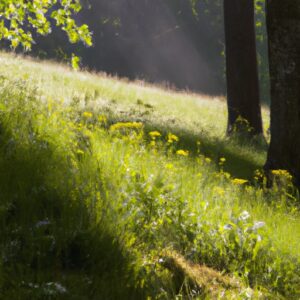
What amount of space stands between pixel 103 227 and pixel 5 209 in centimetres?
64

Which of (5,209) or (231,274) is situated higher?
(5,209)

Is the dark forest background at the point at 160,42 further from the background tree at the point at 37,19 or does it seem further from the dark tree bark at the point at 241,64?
the background tree at the point at 37,19

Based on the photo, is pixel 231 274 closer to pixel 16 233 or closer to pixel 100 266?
pixel 100 266

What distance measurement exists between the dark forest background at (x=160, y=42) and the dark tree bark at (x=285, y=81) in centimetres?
4716

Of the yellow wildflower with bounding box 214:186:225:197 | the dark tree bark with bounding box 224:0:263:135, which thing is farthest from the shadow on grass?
the yellow wildflower with bounding box 214:186:225:197

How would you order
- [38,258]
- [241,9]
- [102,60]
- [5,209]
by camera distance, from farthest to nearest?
[102,60] < [241,9] < [5,209] < [38,258]

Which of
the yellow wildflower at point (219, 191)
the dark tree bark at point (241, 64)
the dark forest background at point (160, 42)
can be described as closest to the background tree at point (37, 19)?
the yellow wildflower at point (219, 191)

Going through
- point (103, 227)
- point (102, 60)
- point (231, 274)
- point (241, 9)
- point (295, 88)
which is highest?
point (241, 9)

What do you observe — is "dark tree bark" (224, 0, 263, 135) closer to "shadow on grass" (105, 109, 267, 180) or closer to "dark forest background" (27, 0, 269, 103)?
"shadow on grass" (105, 109, 267, 180)

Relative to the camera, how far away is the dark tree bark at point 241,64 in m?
11.4

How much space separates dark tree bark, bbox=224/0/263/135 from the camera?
11398mm

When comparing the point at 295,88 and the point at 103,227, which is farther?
the point at 295,88

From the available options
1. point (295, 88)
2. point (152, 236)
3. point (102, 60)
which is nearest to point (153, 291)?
point (152, 236)

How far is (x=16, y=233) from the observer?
325 cm
